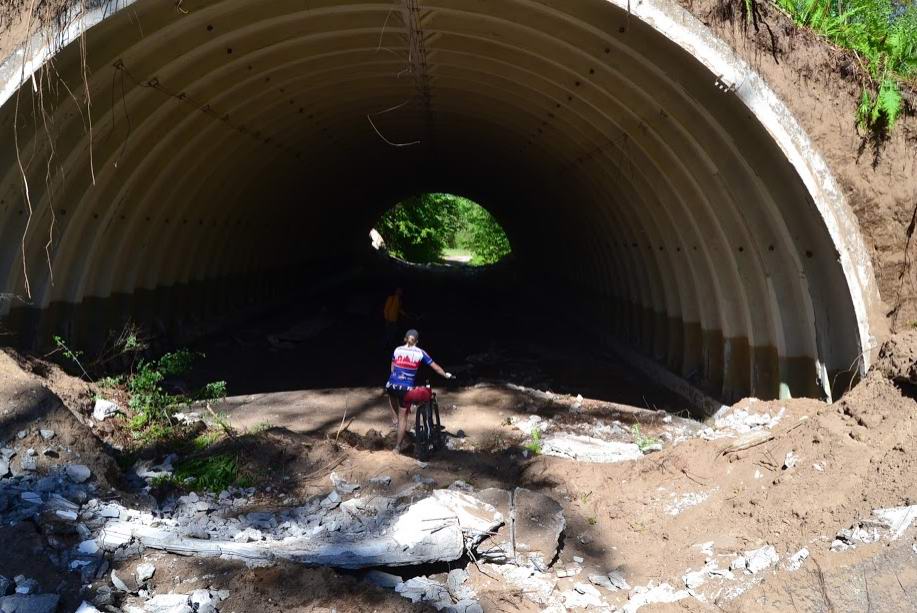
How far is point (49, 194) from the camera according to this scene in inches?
318

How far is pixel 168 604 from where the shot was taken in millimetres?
4418

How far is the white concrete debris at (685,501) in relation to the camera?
5961 millimetres

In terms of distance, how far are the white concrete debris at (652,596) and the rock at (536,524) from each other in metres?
0.64

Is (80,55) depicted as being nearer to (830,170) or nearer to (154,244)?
(154,244)

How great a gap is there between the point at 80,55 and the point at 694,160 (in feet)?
19.8

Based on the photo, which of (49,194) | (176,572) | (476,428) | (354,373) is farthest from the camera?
(354,373)

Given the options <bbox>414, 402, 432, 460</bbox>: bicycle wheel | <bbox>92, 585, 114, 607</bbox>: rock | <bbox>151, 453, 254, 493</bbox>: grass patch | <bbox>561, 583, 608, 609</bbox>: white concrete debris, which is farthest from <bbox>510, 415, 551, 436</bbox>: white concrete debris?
<bbox>92, 585, 114, 607</bbox>: rock

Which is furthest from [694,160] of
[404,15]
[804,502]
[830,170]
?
[804,502]

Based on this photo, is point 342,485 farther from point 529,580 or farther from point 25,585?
A: point 25,585

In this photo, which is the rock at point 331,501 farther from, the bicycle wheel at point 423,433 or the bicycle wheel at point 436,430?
the bicycle wheel at point 436,430

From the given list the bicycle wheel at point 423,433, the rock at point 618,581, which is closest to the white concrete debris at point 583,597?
the rock at point 618,581

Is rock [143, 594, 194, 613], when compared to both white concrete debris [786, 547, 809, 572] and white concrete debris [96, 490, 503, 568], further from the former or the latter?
white concrete debris [786, 547, 809, 572]

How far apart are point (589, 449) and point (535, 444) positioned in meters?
0.54

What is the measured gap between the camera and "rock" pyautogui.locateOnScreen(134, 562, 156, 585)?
463 centimetres
